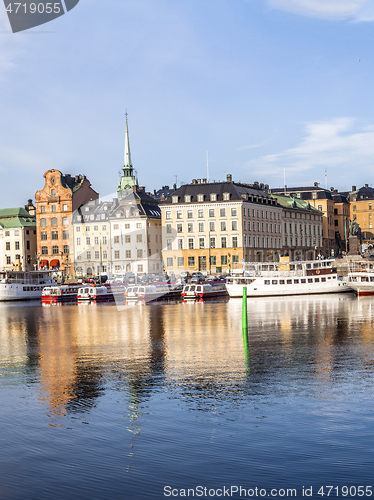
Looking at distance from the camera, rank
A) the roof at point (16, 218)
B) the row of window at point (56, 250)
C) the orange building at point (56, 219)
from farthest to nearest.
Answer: the roof at point (16, 218) → the row of window at point (56, 250) → the orange building at point (56, 219)

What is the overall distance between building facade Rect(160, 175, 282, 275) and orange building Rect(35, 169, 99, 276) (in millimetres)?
30422

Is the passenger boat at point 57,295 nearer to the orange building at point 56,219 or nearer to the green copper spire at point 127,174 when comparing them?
the orange building at point 56,219

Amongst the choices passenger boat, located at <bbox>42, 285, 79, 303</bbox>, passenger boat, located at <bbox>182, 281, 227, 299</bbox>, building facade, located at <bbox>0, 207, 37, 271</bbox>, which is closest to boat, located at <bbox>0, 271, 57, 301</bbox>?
passenger boat, located at <bbox>42, 285, 79, 303</bbox>

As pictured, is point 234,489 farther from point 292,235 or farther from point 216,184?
point 292,235

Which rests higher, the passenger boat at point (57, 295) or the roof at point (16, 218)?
the roof at point (16, 218)

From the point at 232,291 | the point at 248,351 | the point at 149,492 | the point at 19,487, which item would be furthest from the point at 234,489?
the point at 232,291

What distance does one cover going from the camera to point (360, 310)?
233ft

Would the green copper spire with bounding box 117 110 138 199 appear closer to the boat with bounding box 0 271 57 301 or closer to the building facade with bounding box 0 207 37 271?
the building facade with bounding box 0 207 37 271

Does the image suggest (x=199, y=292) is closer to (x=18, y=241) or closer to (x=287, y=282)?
(x=287, y=282)

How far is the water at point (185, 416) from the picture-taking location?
57.5 feet

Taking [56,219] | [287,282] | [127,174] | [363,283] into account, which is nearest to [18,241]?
[56,219]

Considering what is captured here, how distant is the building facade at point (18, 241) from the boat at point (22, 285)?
47.3 meters

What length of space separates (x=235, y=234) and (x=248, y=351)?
356 feet

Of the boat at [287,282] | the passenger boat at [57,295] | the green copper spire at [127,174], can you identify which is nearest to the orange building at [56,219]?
the green copper spire at [127,174]
